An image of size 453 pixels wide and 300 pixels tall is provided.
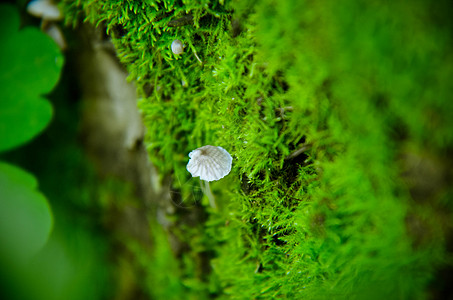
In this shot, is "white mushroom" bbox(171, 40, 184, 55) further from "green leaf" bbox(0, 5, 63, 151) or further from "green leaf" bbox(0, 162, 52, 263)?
"green leaf" bbox(0, 162, 52, 263)

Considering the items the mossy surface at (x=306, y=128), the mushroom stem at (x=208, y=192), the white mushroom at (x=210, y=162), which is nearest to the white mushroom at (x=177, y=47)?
the mossy surface at (x=306, y=128)

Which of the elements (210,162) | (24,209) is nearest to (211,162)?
(210,162)

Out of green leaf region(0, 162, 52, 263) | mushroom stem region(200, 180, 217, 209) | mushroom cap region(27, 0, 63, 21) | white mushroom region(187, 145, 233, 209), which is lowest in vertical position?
green leaf region(0, 162, 52, 263)

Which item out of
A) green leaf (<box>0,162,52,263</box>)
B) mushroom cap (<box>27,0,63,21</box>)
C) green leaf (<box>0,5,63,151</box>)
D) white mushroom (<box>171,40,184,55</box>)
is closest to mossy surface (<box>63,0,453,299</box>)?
white mushroom (<box>171,40,184,55</box>)

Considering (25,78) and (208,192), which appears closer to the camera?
(208,192)

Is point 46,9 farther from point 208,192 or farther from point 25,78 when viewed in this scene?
point 208,192
